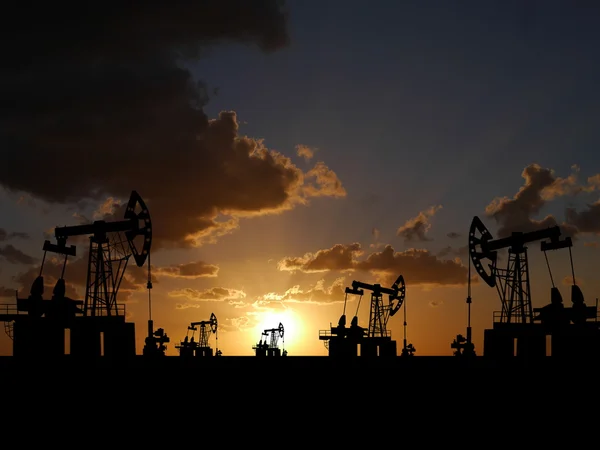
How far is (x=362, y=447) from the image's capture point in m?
38.5

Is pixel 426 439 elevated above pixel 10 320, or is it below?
below

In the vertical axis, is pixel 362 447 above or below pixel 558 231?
below

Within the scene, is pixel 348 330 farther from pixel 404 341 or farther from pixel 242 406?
pixel 242 406

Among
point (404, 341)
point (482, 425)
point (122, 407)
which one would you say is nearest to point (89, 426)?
point (122, 407)

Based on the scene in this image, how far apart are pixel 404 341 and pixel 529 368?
132 feet

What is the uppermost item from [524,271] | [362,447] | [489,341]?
[524,271]

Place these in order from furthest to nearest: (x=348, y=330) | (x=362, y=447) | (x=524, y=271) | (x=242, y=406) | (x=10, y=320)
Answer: (x=348, y=330) < (x=524, y=271) < (x=10, y=320) < (x=242, y=406) < (x=362, y=447)

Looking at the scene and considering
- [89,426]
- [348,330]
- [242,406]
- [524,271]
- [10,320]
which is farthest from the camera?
[348,330]

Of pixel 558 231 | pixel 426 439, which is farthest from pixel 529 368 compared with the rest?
pixel 426 439

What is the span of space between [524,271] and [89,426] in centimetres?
3801

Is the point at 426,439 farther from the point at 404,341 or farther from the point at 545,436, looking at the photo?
the point at 404,341

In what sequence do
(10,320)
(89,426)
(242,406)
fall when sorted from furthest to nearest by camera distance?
1. (10,320)
2. (242,406)
3. (89,426)

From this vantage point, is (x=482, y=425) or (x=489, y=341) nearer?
(x=482, y=425)

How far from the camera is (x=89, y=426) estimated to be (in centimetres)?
4141
